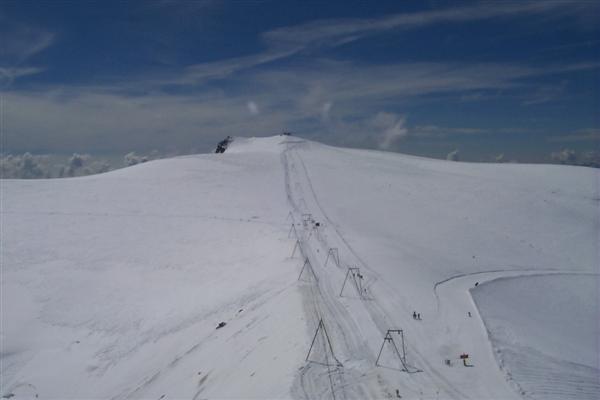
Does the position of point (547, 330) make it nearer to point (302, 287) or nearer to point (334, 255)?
point (334, 255)

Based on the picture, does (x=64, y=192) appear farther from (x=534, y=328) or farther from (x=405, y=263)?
(x=534, y=328)

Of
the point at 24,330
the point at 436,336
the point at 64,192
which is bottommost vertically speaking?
the point at 24,330

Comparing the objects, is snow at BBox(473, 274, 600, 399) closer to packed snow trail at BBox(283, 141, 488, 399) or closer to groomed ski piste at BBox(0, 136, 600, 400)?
groomed ski piste at BBox(0, 136, 600, 400)

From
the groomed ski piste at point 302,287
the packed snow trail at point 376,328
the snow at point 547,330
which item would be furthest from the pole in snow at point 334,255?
the snow at point 547,330

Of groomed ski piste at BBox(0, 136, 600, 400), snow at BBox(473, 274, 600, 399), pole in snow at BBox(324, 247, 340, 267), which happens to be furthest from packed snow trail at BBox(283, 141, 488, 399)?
snow at BBox(473, 274, 600, 399)

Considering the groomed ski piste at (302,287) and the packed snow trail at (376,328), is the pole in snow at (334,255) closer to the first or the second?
the groomed ski piste at (302,287)

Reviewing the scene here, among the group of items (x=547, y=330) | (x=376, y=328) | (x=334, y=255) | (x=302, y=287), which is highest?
(x=334, y=255)

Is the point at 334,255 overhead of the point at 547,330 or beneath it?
overhead

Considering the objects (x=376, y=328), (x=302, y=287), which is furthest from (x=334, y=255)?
(x=376, y=328)

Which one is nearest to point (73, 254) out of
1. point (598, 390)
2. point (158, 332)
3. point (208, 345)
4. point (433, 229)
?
point (158, 332)
